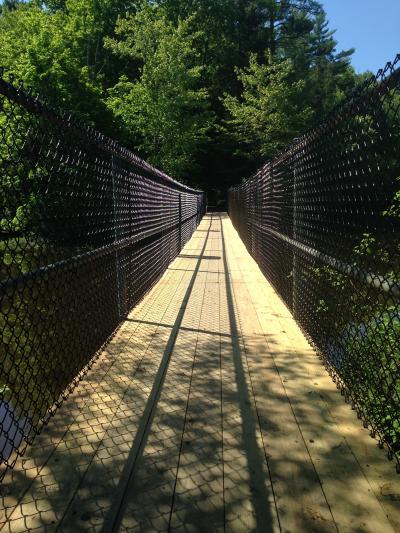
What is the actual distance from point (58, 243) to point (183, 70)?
62.8 feet

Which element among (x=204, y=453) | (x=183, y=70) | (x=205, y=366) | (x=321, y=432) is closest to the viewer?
(x=204, y=453)

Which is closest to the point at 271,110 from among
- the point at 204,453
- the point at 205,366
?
the point at 205,366

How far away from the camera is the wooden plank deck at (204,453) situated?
6.54ft

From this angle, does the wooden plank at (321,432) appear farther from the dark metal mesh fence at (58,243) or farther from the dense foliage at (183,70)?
the dense foliage at (183,70)

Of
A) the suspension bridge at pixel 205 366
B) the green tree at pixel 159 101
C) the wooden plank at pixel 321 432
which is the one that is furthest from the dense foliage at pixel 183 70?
the wooden plank at pixel 321 432

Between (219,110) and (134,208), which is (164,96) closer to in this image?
(134,208)

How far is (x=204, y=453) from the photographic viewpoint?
8.10ft

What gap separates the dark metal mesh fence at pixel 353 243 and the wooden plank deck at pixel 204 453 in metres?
0.22

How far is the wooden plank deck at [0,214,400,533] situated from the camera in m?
1.99

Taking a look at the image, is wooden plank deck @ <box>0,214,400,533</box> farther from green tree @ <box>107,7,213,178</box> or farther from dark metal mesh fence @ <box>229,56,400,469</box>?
green tree @ <box>107,7,213,178</box>

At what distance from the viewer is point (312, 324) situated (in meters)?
4.16

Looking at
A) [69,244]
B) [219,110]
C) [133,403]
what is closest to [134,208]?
[69,244]

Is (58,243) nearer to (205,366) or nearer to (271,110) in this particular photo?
(205,366)

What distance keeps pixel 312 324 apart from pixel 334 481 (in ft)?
6.66
